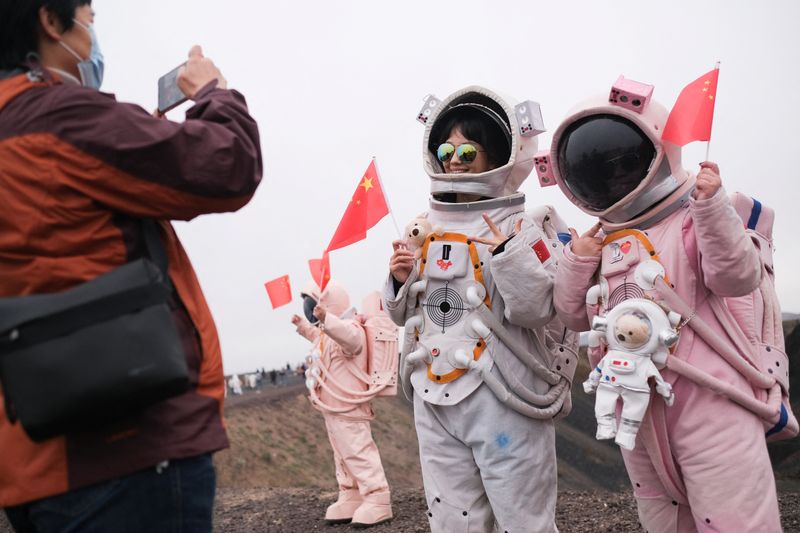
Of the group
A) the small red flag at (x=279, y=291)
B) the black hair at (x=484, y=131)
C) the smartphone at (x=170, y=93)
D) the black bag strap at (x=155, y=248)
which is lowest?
the small red flag at (x=279, y=291)

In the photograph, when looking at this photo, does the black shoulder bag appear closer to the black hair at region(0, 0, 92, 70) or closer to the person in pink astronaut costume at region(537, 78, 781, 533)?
the black hair at region(0, 0, 92, 70)

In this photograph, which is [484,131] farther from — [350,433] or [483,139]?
[350,433]

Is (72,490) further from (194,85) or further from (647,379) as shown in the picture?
(647,379)

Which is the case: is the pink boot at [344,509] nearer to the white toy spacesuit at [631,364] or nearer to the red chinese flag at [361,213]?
the red chinese flag at [361,213]

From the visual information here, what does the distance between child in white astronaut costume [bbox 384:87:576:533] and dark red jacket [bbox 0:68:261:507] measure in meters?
1.65

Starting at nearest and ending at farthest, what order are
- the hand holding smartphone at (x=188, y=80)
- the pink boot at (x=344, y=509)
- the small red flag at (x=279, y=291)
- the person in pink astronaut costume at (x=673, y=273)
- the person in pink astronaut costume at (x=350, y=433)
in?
1. the hand holding smartphone at (x=188, y=80)
2. the person in pink astronaut costume at (x=673, y=273)
3. the person in pink astronaut costume at (x=350, y=433)
4. the pink boot at (x=344, y=509)
5. the small red flag at (x=279, y=291)

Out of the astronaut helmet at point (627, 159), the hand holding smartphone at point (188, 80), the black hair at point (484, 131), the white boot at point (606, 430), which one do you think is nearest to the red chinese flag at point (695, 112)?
the astronaut helmet at point (627, 159)

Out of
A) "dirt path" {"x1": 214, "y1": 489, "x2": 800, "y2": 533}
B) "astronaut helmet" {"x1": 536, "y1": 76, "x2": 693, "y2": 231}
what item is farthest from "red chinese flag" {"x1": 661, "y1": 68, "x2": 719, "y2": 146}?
"dirt path" {"x1": 214, "y1": 489, "x2": 800, "y2": 533}

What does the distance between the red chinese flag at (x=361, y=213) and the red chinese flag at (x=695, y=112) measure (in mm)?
1863

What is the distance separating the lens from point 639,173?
2.94 metres

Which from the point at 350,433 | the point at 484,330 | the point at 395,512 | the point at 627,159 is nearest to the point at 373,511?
the point at 395,512

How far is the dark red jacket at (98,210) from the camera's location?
164cm

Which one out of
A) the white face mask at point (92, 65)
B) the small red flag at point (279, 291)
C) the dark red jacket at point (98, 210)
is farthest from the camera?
the small red flag at point (279, 291)

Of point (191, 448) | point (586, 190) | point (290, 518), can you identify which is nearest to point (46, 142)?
point (191, 448)
